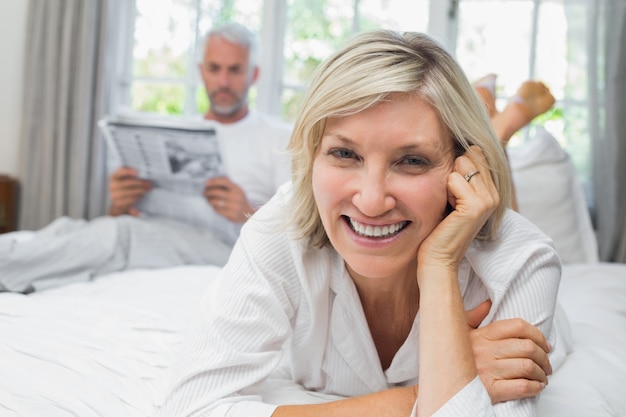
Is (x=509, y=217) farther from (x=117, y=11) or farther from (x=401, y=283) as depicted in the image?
(x=117, y=11)

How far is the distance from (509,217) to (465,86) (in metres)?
0.25

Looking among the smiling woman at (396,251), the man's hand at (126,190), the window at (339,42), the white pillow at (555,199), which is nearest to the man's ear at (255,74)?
the window at (339,42)

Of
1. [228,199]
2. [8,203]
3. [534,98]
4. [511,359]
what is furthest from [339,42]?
[511,359]

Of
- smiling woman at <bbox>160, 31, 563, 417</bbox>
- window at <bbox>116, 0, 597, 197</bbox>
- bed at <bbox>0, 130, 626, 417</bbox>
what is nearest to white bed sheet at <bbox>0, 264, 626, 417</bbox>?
bed at <bbox>0, 130, 626, 417</bbox>

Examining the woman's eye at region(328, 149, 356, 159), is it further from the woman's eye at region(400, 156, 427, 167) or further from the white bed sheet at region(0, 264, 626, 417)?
the white bed sheet at region(0, 264, 626, 417)

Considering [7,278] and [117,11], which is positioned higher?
[117,11]

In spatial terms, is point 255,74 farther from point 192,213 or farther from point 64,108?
point 64,108

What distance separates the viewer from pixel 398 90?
1.16m

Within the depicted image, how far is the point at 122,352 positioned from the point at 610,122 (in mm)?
2248

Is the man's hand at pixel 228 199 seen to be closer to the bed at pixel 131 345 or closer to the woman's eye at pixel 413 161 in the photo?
the bed at pixel 131 345

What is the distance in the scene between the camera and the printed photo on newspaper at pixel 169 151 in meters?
2.70

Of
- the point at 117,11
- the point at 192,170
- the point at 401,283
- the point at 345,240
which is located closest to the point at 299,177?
the point at 345,240

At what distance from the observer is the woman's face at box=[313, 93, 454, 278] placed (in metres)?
1.17

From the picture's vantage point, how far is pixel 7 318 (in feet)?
5.23
